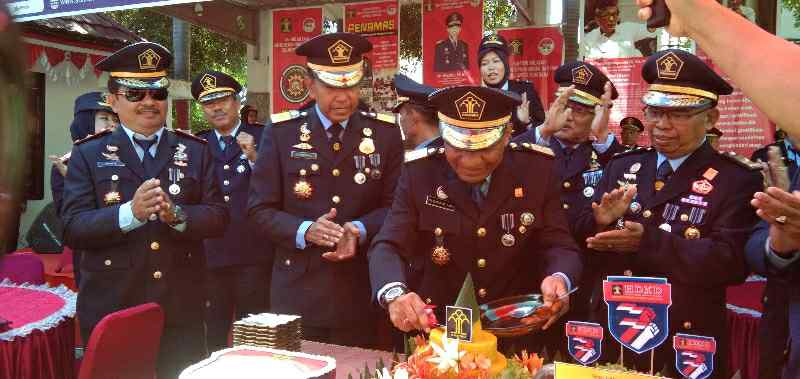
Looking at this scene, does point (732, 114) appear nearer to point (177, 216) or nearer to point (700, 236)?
point (700, 236)

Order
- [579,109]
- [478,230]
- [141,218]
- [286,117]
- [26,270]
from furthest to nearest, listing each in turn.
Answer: [26,270]
[579,109]
[286,117]
[141,218]
[478,230]

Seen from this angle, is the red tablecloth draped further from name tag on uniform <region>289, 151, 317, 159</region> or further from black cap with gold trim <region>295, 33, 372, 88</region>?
black cap with gold trim <region>295, 33, 372, 88</region>

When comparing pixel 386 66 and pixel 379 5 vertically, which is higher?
pixel 379 5

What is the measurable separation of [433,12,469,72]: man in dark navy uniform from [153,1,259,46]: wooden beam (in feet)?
8.88

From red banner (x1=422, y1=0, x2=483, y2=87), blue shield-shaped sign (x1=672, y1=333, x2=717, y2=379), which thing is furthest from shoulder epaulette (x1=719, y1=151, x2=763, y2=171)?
red banner (x1=422, y1=0, x2=483, y2=87)

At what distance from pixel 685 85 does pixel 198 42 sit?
57.7ft

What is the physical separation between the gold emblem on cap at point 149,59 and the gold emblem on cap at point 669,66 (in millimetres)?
2319

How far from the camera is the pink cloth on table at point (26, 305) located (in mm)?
3047

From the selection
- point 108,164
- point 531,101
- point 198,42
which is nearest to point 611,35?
point 531,101

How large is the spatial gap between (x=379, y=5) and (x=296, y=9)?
3.86 feet

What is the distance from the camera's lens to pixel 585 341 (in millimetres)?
1807

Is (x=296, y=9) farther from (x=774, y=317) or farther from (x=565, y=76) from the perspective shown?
(x=774, y=317)

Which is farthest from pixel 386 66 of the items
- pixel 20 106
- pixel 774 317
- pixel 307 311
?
pixel 20 106

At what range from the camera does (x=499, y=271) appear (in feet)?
8.50
